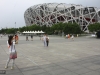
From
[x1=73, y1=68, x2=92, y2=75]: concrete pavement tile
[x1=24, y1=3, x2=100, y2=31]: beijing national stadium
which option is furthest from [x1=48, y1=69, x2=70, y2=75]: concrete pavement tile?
[x1=24, y1=3, x2=100, y2=31]: beijing national stadium

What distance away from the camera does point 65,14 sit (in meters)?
91.6

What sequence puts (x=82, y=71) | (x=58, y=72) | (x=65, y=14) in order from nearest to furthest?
(x=58, y=72) → (x=82, y=71) → (x=65, y=14)

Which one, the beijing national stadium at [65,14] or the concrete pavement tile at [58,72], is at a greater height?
the beijing national stadium at [65,14]

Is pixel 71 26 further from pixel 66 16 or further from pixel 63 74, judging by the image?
pixel 63 74

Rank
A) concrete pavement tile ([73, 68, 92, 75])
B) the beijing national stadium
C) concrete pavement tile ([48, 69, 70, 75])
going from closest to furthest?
1. concrete pavement tile ([48, 69, 70, 75])
2. concrete pavement tile ([73, 68, 92, 75])
3. the beijing national stadium

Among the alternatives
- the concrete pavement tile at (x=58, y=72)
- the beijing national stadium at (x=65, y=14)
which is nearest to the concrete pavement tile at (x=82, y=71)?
the concrete pavement tile at (x=58, y=72)

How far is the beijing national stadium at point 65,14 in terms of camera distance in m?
87.9

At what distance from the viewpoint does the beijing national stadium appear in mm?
87875

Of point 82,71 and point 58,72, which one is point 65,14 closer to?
point 82,71

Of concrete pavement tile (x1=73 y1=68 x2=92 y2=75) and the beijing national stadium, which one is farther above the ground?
the beijing national stadium

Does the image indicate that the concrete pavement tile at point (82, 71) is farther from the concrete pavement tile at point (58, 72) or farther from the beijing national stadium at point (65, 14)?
the beijing national stadium at point (65, 14)

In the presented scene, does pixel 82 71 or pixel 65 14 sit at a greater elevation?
pixel 65 14

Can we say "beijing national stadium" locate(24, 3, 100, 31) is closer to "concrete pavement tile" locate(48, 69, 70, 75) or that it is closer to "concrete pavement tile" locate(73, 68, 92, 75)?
A: "concrete pavement tile" locate(73, 68, 92, 75)

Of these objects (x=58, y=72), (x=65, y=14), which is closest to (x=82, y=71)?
(x=58, y=72)
